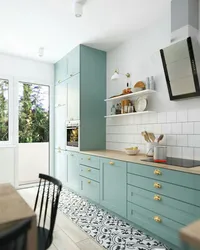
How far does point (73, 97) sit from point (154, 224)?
2525 mm

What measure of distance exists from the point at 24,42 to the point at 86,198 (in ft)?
9.62

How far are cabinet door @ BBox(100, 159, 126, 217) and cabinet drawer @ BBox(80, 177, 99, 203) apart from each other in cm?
13

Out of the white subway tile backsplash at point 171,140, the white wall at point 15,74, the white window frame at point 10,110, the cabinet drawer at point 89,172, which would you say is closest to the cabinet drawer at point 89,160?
the cabinet drawer at point 89,172

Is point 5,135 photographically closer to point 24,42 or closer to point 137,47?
point 24,42

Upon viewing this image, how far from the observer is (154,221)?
2.07m

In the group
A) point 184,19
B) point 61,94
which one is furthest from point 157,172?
point 61,94

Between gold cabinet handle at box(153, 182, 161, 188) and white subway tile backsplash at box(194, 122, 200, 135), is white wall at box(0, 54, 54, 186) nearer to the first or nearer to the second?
gold cabinet handle at box(153, 182, 161, 188)

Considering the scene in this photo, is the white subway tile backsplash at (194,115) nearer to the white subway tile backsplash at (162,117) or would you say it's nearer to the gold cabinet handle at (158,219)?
the white subway tile backsplash at (162,117)

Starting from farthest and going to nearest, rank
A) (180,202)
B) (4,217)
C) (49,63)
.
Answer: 1. (49,63)
2. (180,202)
3. (4,217)

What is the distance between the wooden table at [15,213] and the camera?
961mm

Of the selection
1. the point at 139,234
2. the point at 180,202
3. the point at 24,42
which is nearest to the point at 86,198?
the point at 139,234

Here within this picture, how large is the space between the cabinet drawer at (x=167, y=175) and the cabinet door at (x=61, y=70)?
8.40 ft

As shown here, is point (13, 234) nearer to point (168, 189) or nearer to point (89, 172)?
point (168, 189)

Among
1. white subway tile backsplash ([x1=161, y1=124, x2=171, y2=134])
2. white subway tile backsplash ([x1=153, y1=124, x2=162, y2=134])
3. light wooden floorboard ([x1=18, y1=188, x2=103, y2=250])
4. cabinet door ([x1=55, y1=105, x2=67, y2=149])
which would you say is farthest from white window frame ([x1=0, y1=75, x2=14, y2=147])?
white subway tile backsplash ([x1=161, y1=124, x2=171, y2=134])
